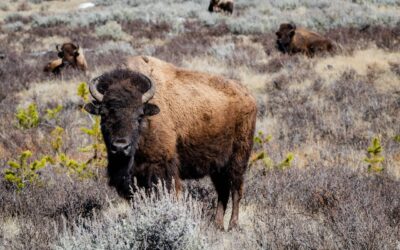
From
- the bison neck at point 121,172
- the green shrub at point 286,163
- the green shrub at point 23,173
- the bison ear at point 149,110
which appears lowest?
the green shrub at point 286,163

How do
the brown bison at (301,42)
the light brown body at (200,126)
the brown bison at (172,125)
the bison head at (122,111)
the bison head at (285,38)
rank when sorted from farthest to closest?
the bison head at (285,38) → the brown bison at (301,42) → the light brown body at (200,126) → the brown bison at (172,125) → the bison head at (122,111)

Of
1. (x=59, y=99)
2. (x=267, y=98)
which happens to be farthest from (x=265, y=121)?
(x=59, y=99)

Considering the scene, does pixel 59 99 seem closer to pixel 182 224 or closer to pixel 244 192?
pixel 244 192

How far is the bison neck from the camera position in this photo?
14.9 ft

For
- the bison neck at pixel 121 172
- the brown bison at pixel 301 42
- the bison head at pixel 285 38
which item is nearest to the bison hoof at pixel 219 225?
the bison neck at pixel 121 172

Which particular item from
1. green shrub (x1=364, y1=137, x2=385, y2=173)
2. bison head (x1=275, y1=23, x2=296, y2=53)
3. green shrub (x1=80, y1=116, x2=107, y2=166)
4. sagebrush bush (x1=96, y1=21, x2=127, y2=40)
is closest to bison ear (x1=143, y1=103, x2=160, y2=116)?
green shrub (x1=80, y1=116, x2=107, y2=166)

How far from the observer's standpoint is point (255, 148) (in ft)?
27.2

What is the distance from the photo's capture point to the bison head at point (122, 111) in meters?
4.33

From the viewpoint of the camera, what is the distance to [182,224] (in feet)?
12.0

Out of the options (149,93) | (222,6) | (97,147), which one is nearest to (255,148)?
(97,147)

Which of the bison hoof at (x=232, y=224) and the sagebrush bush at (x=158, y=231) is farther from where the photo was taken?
the bison hoof at (x=232, y=224)

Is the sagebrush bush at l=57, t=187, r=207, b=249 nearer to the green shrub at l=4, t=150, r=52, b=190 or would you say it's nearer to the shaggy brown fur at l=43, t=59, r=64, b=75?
the green shrub at l=4, t=150, r=52, b=190

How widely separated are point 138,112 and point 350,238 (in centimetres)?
226

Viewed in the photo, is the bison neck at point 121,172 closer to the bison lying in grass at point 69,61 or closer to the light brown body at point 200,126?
the light brown body at point 200,126
